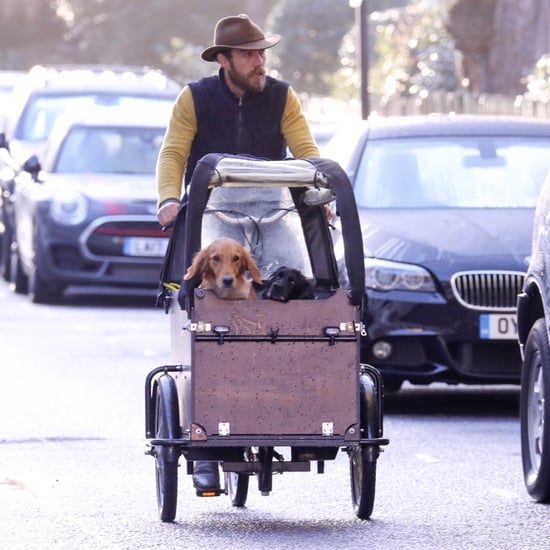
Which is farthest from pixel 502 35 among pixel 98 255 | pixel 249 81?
pixel 249 81

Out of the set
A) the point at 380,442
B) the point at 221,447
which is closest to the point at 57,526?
the point at 221,447

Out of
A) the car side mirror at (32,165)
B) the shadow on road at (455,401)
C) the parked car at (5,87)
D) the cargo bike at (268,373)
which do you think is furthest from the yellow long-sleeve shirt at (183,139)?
the parked car at (5,87)

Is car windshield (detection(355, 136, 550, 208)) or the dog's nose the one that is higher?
car windshield (detection(355, 136, 550, 208))

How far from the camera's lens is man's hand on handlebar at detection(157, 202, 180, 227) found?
26.2ft

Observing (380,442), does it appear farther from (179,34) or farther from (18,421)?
(179,34)

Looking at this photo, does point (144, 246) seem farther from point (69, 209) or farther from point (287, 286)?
point (287, 286)

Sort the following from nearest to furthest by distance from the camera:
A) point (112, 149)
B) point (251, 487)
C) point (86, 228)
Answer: point (251, 487), point (86, 228), point (112, 149)

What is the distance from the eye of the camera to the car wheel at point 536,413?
26.1 feet

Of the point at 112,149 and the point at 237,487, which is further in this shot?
the point at 112,149

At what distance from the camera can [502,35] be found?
93.0 feet

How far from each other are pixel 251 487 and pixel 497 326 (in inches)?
106

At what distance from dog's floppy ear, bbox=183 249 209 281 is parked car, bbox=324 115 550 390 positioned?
12.5ft

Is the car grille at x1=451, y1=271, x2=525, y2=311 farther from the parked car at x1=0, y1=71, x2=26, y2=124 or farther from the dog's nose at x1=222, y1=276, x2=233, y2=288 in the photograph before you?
the parked car at x1=0, y1=71, x2=26, y2=124

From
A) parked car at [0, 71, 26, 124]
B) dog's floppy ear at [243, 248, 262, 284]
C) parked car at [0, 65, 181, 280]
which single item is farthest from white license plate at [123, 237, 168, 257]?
dog's floppy ear at [243, 248, 262, 284]
